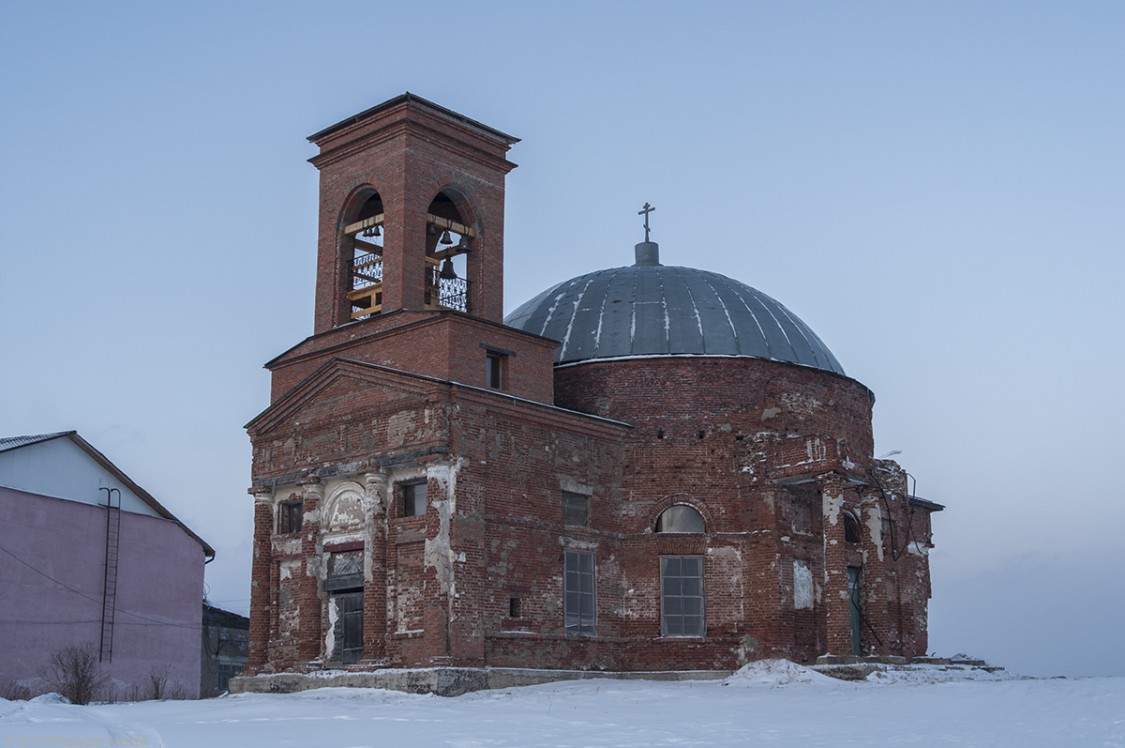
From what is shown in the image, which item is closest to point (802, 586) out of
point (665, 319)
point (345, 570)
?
point (665, 319)

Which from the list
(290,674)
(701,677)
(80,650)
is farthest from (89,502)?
(701,677)

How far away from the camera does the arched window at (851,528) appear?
27.2 meters

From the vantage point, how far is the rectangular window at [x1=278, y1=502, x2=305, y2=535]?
84.9ft

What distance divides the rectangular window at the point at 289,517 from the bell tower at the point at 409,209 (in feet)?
12.1

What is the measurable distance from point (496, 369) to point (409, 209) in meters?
→ 3.66

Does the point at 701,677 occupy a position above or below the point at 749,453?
below

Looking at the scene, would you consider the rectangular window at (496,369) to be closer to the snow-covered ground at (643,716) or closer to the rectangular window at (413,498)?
the rectangular window at (413,498)

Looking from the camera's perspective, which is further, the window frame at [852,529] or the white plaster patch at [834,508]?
the window frame at [852,529]

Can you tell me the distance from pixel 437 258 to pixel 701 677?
10.1 m

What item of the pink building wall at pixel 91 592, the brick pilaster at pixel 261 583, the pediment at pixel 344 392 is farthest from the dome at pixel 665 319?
the pink building wall at pixel 91 592

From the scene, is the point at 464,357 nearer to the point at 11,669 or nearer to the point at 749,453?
the point at 749,453

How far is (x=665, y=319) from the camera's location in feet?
92.5

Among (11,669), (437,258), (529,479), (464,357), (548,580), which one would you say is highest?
(437,258)

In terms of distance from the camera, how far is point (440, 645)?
2206 cm
